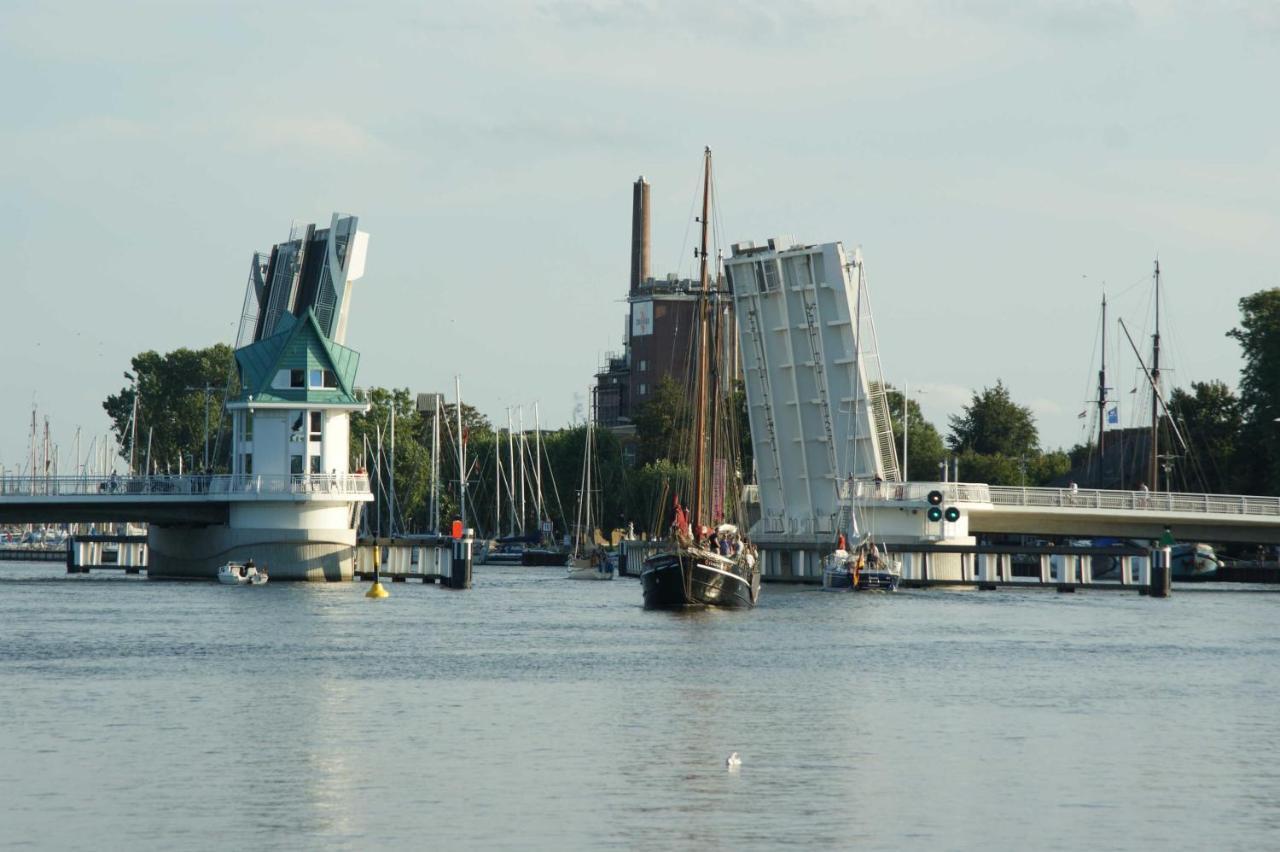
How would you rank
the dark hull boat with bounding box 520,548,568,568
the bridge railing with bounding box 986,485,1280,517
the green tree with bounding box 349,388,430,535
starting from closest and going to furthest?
the bridge railing with bounding box 986,485,1280,517 < the dark hull boat with bounding box 520,548,568,568 < the green tree with bounding box 349,388,430,535

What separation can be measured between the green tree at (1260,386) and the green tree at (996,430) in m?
37.6

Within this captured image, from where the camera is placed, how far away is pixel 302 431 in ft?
242

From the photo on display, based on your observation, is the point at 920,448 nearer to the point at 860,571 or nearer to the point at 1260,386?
the point at 1260,386

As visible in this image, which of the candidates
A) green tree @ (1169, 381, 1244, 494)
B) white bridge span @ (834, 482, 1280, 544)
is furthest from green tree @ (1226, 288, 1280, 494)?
white bridge span @ (834, 482, 1280, 544)

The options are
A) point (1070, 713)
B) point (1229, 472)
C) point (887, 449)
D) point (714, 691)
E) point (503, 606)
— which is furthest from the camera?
point (1229, 472)

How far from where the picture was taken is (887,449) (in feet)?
226

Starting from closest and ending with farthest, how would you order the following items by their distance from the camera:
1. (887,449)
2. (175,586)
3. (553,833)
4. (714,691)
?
1. (553,833)
2. (714,691)
3. (887,449)
4. (175,586)

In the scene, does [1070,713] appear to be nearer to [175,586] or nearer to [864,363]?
[864,363]

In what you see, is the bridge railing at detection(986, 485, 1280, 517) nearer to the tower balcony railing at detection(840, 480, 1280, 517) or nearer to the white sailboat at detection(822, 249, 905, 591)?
the tower balcony railing at detection(840, 480, 1280, 517)

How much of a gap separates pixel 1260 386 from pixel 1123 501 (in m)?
16.6

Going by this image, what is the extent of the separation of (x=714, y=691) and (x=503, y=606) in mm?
29763

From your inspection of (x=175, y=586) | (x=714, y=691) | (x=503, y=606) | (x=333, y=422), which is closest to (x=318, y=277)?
(x=333, y=422)

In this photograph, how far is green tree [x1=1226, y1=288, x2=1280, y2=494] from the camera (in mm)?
84500

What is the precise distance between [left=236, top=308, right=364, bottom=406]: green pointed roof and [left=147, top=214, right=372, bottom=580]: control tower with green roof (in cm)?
4
